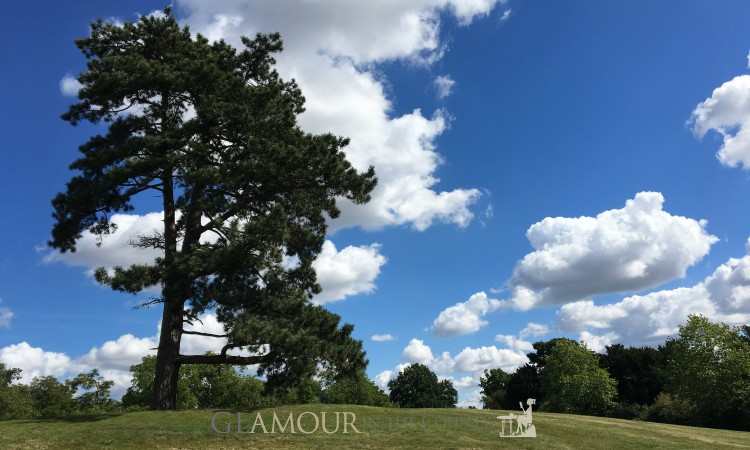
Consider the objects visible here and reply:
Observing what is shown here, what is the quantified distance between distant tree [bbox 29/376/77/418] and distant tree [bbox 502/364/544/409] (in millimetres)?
65134

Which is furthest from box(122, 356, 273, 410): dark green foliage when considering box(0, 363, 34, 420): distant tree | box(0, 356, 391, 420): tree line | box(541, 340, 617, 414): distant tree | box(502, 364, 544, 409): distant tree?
box(502, 364, 544, 409): distant tree

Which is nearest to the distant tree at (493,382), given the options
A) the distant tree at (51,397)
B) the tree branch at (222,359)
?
the distant tree at (51,397)

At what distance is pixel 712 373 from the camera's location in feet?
139

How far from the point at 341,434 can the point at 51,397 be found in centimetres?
6879

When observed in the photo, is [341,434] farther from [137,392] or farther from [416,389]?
[416,389]

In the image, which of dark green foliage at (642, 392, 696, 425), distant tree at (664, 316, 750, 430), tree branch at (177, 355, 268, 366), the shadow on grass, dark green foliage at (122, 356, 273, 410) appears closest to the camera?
the shadow on grass

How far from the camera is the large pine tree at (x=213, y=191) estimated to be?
2220 cm

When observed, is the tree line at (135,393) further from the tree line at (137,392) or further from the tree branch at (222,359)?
the tree branch at (222,359)

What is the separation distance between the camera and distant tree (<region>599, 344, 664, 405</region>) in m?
73.8

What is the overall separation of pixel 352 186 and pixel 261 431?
1169 centimetres

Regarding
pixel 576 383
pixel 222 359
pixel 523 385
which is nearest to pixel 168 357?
pixel 222 359

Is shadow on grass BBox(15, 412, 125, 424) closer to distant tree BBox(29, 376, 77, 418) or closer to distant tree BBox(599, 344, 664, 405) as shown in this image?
distant tree BBox(29, 376, 77, 418)

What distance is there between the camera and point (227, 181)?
76.1 feet

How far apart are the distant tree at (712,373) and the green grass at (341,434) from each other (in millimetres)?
18660
